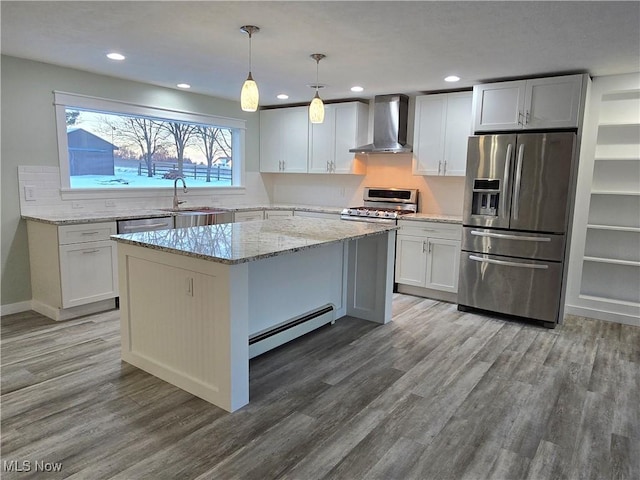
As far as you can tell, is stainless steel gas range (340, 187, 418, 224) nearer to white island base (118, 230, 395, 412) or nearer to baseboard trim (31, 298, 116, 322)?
white island base (118, 230, 395, 412)

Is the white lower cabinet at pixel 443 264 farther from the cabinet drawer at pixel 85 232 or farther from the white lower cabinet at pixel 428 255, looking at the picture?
the cabinet drawer at pixel 85 232

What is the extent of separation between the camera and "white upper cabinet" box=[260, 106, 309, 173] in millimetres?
6012

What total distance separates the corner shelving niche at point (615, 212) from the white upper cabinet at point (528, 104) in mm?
555

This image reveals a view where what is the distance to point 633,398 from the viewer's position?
2697 mm

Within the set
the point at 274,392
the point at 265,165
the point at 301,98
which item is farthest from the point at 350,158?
the point at 274,392

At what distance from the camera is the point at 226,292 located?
7.65 feet

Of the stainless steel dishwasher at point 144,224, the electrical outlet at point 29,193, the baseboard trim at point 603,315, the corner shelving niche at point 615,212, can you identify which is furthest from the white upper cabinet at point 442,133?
the electrical outlet at point 29,193

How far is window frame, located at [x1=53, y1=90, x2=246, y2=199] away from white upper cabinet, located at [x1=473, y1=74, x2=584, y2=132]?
3229 mm

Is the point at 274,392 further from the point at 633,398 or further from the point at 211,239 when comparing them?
the point at 633,398

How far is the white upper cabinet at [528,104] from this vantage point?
384cm

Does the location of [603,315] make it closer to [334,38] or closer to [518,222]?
[518,222]

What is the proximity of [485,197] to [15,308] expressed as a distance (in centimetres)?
457

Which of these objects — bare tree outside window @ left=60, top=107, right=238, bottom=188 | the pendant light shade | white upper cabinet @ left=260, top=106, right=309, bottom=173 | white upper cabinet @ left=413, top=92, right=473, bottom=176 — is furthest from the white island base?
white upper cabinet @ left=260, top=106, right=309, bottom=173

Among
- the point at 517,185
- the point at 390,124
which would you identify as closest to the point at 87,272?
the point at 390,124
